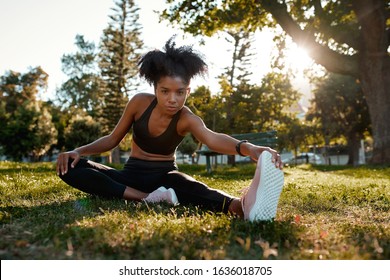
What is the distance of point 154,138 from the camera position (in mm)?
4246

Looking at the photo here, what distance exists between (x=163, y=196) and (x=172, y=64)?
1.31 meters

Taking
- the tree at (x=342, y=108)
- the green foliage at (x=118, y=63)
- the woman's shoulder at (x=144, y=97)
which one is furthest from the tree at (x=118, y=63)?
the woman's shoulder at (x=144, y=97)

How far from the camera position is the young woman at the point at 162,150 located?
3645 mm

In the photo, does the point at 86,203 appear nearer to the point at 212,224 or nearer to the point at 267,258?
the point at 212,224

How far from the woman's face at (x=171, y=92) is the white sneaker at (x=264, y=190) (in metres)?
1.18

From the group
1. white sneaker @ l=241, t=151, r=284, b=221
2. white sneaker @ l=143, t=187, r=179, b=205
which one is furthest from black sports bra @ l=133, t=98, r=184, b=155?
white sneaker @ l=241, t=151, r=284, b=221

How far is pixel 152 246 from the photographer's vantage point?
7.36ft

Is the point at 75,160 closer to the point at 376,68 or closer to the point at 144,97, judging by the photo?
the point at 144,97

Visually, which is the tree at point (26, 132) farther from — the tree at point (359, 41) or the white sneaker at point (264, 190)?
the white sneaker at point (264, 190)

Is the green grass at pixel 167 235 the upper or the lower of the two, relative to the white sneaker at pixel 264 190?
lower

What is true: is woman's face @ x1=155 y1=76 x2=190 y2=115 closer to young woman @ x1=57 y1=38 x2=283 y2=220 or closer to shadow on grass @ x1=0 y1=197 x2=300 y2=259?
young woman @ x1=57 y1=38 x2=283 y2=220

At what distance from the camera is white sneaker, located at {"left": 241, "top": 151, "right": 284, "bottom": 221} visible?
300 cm

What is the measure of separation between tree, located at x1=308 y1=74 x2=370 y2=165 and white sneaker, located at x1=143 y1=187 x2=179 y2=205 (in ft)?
106
